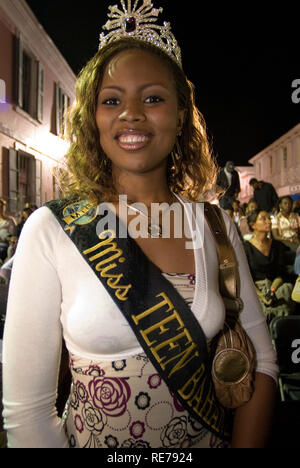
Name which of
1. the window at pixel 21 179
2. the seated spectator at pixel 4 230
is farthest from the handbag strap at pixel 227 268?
the window at pixel 21 179

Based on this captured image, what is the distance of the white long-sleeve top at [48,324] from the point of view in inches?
34.2

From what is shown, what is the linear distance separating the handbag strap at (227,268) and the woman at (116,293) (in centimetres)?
3

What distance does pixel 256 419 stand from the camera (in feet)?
3.46

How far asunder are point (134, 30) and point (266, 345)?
114 cm

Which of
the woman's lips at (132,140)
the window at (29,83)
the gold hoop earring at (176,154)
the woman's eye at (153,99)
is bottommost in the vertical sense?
the woman's lips at (132,140)

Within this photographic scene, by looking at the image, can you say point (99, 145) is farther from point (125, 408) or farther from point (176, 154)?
point (125, 408)

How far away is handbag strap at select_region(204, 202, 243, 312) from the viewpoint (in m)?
1.12

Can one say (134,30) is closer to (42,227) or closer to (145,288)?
(42,227)

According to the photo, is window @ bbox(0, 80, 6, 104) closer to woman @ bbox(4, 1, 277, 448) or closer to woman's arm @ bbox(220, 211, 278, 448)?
woman @ bbox(4, 1, 277, 448)

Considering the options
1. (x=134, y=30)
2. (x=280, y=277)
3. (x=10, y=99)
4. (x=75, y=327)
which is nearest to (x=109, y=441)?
(x=75, y=327)

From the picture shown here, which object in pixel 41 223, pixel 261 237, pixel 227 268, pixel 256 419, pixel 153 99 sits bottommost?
pixel 256 419

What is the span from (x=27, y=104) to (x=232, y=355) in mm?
9153

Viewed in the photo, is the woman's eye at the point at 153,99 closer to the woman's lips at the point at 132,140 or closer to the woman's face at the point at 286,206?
the woman's lips at the point at 132,140

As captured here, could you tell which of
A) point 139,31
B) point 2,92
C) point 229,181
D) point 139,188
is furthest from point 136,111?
point 2,92
